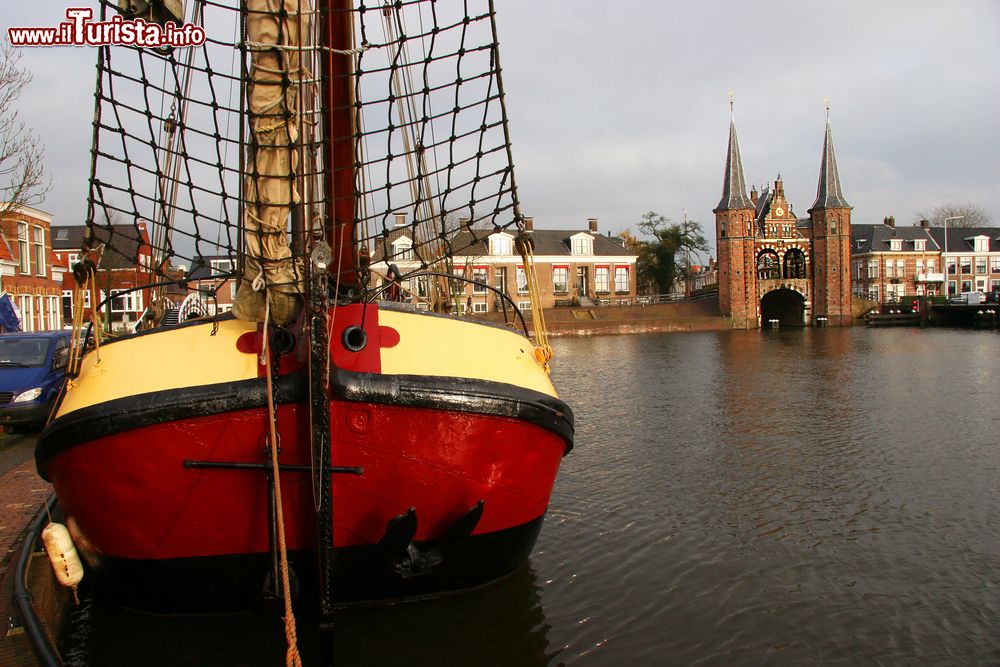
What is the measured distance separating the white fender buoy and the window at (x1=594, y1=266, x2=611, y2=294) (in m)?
59.2

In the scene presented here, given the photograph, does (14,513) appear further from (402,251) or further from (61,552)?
(402,251)

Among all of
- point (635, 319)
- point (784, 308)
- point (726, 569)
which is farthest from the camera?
point (784, 308)

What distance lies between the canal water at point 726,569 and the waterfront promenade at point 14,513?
681 millimetres

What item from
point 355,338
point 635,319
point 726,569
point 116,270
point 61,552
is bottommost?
point 726,569

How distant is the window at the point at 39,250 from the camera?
28.7 meters

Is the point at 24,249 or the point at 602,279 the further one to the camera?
the point at 602,279

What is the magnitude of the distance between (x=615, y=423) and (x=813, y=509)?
5577 mm

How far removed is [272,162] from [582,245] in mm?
59138

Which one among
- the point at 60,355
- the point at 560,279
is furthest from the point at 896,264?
the point at 60,355

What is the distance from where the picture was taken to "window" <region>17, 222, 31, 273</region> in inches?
1057

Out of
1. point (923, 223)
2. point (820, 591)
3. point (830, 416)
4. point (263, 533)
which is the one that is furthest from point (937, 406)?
point (923, 223)

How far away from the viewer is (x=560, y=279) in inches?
2450

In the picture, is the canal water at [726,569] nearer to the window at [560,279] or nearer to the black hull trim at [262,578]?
the black hull trim at [262,578]

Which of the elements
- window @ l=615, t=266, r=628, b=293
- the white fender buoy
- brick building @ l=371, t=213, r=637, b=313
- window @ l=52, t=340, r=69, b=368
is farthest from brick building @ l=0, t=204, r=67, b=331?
window @ l=615, t=266, r=628, b=293
